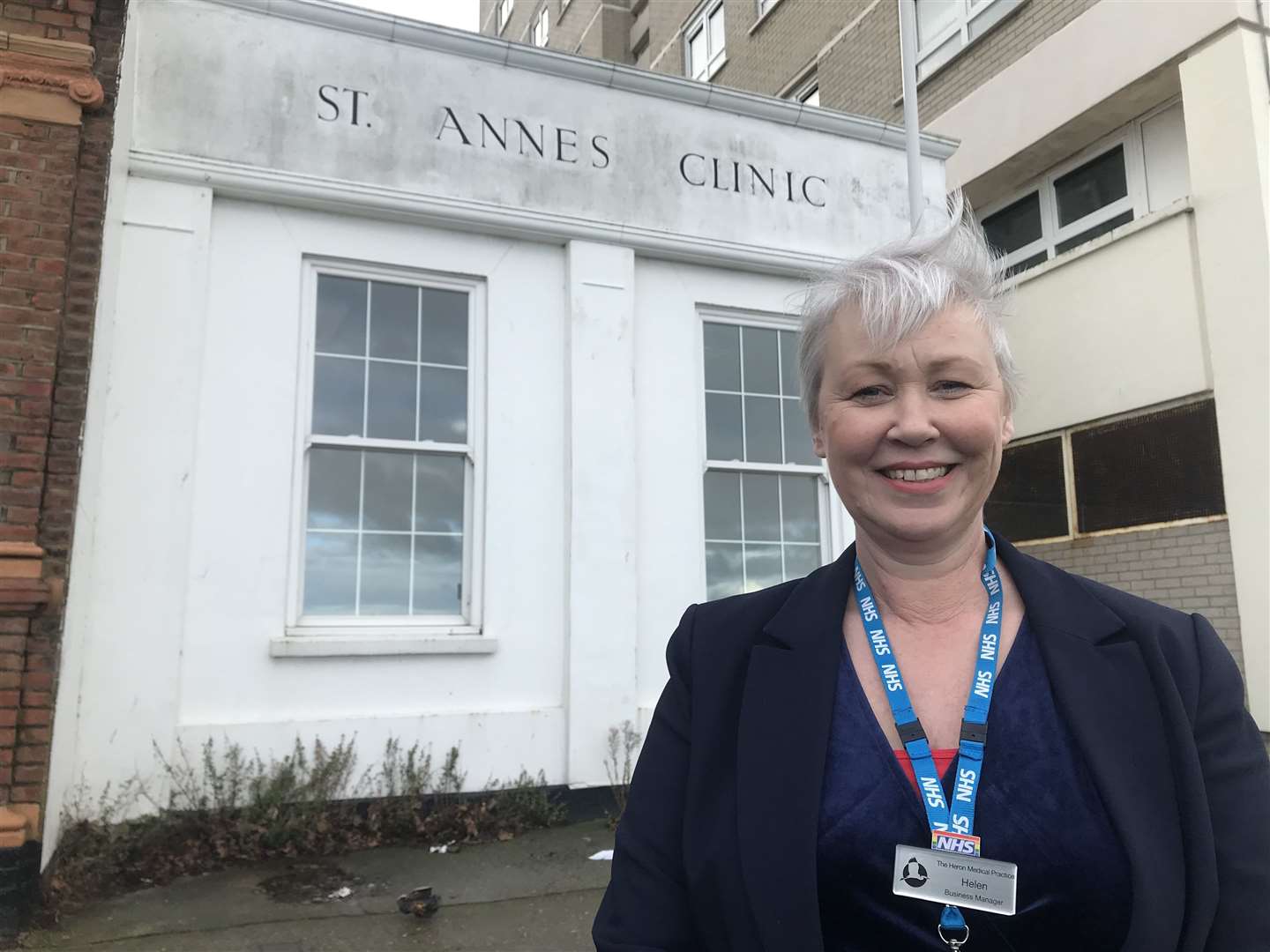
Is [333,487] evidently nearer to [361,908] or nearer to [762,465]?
[361,908]

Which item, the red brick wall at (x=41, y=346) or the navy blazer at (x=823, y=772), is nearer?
the navy blazer at (x=823, y=772)

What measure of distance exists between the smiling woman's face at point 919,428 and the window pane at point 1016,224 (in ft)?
31.3

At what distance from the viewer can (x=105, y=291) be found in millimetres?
4801

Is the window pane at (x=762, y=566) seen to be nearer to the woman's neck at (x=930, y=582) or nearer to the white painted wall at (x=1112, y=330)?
the white painted wall at (x=1112, y=330)

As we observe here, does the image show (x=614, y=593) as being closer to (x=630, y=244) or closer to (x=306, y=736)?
(x=306, y=736)

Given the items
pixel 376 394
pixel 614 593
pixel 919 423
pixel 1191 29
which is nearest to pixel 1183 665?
pixel 919 423

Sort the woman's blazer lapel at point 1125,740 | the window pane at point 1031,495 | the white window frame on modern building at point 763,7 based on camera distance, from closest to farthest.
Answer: the woman's blazer lapel at point 1125,740
the window pane at point 1031,495
the white window frame on modern building at point 763,7

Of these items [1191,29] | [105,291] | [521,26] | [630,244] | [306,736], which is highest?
[521,26]

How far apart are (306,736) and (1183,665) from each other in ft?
15.3

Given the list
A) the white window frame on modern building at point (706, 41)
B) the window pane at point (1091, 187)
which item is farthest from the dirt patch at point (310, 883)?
the white window frame on modern building at point (706, 41)

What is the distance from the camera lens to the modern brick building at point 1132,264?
787 cm

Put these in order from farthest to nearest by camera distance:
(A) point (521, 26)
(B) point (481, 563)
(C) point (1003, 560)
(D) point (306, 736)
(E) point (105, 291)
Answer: (A) point (521, 26), (B) point (481, 563), (D) point (306, 736), (E) point (105, 291), (C) point (1003, 560)

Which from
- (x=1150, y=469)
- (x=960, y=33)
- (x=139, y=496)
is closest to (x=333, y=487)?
(x=139, y=496)

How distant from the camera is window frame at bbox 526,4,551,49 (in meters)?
25.1
